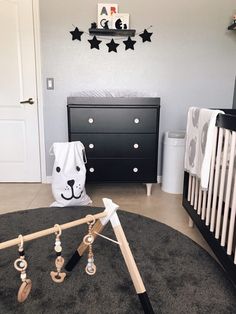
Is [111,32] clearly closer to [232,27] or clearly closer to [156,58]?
[156,58]

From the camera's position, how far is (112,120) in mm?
2512

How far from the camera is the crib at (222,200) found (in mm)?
1261

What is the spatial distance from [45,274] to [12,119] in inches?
78.1

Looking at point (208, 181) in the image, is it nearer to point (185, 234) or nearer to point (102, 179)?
point (185, 234)

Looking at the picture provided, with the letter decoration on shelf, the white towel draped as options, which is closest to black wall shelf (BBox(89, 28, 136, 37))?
the letter decoration on shelf

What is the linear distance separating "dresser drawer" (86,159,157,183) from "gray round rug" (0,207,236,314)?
0.73m

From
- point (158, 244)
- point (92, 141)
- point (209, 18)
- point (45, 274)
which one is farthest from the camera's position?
point (209, 18)

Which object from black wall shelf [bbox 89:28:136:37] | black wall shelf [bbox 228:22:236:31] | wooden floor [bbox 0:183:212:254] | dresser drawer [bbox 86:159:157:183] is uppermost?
black wall shelf [bbox 228:22:236:31]

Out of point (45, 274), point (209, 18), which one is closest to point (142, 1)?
point (209, 18)

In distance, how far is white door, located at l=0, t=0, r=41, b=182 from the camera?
2742mm

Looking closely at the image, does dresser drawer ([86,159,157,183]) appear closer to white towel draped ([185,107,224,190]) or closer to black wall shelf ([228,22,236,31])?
white towel draped ([185,107,224,190])

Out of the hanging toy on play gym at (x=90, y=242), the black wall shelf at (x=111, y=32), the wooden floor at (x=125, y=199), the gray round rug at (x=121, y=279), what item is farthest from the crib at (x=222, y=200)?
the black wall shelf at (x=111, y=32)

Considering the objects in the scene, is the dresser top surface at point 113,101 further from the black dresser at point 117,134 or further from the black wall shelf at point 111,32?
the black wall shelf at point 111,32

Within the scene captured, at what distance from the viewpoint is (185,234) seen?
6.26 ft
